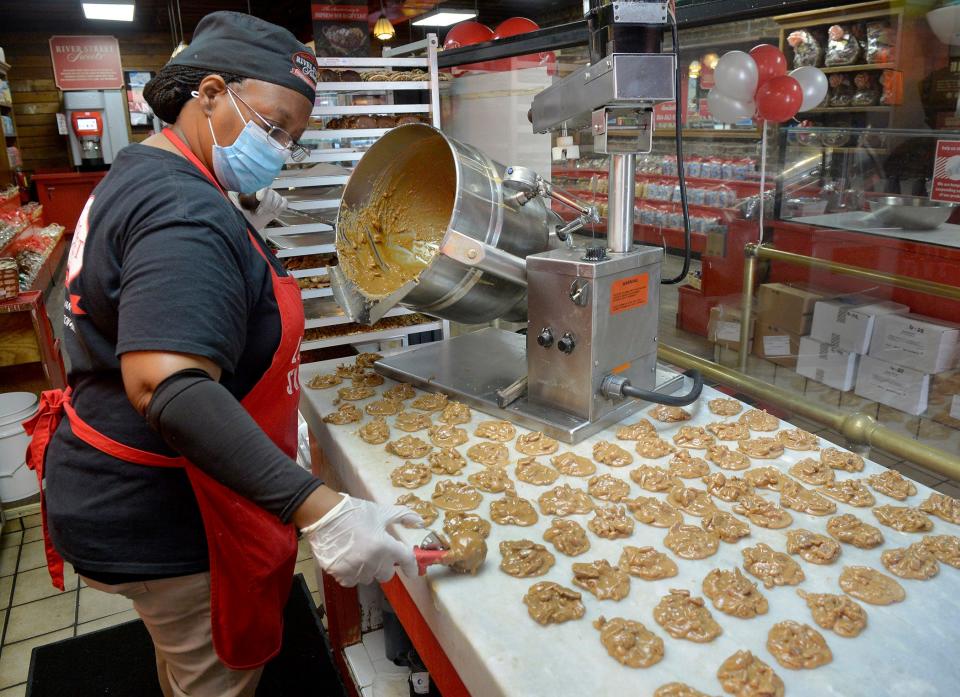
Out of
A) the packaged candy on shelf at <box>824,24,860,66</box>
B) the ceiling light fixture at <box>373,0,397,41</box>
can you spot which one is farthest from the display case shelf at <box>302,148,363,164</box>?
the ceiling light fixture at <box>373,0,397,41</box>

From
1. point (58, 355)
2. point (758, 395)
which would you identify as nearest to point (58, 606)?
point (58, 355)

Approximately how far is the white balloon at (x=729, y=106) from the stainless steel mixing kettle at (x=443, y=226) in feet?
8.89

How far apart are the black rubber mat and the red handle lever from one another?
115cm

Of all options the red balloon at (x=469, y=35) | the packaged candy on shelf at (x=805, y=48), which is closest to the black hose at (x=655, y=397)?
the packaged candy on shelf at (x=805, y=48)

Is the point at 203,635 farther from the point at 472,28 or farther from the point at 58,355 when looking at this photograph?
the point at 472,28

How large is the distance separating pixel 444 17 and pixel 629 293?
33.8ft

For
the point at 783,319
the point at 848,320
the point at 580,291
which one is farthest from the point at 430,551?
the point at 783,319

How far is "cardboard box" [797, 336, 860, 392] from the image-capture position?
3592mm

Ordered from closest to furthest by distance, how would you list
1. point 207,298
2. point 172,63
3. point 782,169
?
point 207,298
point 172,63
point 782,169

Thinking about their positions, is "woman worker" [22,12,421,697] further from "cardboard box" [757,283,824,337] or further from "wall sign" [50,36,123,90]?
"wall sign" [50,36,123,90]

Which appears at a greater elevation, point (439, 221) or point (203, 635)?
point (439, 221)

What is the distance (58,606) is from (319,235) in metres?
1.96

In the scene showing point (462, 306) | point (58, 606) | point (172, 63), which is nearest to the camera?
point (172, 63)

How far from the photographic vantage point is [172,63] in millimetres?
1250
